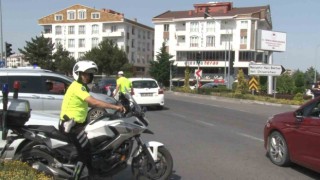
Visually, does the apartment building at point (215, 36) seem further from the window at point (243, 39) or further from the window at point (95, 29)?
the window at point (95, 29)

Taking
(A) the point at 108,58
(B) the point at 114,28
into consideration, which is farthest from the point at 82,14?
(A) the point at 108,58

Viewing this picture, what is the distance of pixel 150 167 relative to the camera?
6.16 meters

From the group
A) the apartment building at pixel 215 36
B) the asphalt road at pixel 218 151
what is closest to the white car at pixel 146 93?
the asphalt road at pixel 218 151

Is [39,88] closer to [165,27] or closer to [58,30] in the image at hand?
[165,27]

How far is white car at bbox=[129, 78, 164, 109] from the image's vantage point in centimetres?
2044

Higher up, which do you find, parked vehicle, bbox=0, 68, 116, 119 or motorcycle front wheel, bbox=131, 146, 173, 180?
parked vehicle, bbox=0, 68, 116, 119

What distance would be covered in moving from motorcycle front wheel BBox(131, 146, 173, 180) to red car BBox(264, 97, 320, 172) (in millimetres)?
2396

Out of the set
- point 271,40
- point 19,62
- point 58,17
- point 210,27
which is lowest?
point 19,62

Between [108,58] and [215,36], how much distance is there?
21.9 meters

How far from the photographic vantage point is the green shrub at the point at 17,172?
4844mm

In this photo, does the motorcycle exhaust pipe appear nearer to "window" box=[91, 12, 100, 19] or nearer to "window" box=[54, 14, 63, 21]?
"window" box=[91, 12, 100, 19]

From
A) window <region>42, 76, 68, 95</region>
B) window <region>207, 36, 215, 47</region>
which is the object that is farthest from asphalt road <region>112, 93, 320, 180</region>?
window <region>207, 36, 215, 47</region>

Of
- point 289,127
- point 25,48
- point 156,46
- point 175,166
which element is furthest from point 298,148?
point 156,46

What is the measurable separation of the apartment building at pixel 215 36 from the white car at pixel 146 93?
185ft
